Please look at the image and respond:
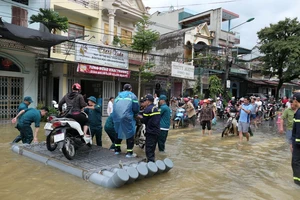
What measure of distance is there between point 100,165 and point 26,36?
26.9 feet

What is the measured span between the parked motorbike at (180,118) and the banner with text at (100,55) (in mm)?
5457

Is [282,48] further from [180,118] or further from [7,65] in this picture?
[7,65]

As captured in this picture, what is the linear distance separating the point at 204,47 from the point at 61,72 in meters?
13.9

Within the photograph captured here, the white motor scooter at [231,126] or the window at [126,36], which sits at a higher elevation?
the window at [126,36]

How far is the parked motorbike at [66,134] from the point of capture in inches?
206

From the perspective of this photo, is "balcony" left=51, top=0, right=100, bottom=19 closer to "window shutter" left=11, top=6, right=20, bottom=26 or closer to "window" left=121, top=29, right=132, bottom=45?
"window shutter" left=11, top=6, right=20, bottom=26

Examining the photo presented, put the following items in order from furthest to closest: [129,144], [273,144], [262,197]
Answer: [273,144] < [129,144] < [262,197]

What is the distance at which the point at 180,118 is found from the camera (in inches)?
494

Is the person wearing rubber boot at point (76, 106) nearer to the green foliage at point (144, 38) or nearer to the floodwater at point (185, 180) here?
the floodwater at point (185, 180)

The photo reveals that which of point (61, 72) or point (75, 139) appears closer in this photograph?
point (75, 139)

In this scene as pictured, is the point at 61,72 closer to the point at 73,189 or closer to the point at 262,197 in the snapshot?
the point at 73,189

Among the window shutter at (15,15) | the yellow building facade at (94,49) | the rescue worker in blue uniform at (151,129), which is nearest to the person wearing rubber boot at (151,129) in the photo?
the rescue worker in blue uniform at (151,129)

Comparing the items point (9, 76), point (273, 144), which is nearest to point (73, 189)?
point (273, 144)

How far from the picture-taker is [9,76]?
12805 mm
